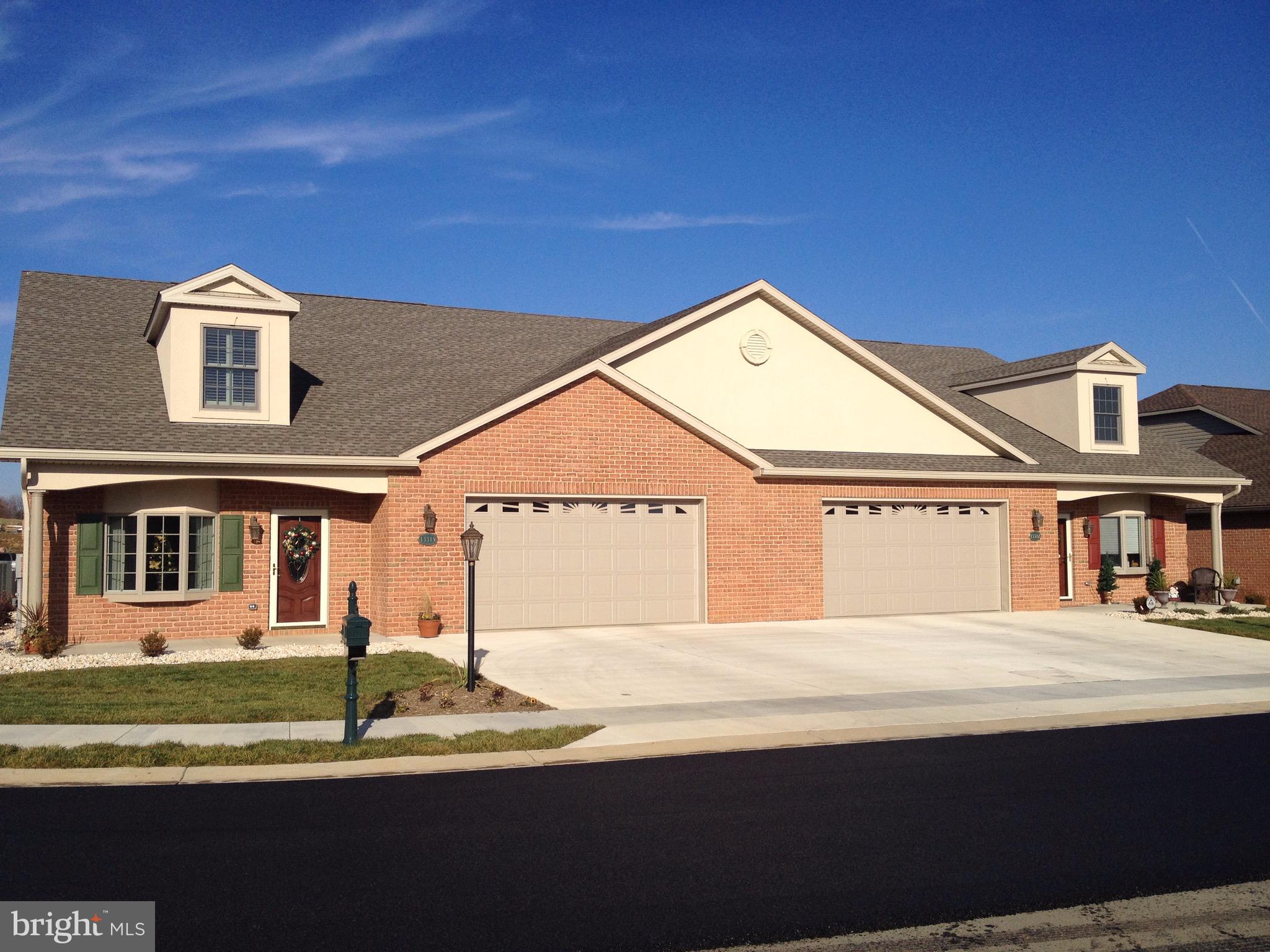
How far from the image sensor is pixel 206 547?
61.2ft

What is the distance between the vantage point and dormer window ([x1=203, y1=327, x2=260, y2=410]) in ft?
63.0

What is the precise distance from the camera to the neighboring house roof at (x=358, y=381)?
1817 centimetres

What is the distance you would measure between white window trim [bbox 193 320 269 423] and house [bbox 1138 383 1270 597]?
860 inches

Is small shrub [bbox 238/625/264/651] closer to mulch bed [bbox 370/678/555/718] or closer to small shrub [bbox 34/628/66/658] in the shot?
small shrub [bbox 34/628/66/658]

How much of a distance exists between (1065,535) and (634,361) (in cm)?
1137

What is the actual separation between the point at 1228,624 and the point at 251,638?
18651 millimetres

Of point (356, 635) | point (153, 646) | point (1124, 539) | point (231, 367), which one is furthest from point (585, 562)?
point (1124, 539)

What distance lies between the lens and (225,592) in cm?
1881

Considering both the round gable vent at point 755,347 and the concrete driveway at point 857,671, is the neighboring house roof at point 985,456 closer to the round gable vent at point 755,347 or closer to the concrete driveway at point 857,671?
the round gable vent at point 755,347

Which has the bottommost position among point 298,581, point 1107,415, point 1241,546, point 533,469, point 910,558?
point 298,581

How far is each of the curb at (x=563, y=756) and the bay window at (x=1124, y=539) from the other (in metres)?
13.7

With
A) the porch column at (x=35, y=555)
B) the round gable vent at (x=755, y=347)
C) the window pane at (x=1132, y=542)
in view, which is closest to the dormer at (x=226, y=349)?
the porch column at (x=35, y=555)

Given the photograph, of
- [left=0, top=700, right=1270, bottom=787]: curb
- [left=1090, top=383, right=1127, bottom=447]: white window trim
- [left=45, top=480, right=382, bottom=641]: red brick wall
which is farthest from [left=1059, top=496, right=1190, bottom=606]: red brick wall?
[left=45, top=480, right=382, bottom=641]: red brick wall

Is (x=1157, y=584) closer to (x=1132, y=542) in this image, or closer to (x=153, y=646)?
(x=1132, y=542)
